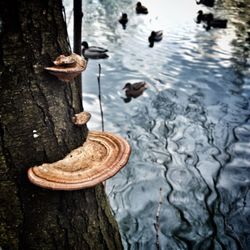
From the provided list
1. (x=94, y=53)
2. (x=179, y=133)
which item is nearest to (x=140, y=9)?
(x=94, y=53)

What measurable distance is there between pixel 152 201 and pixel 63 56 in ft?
13.1

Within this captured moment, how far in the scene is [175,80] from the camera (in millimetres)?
9086

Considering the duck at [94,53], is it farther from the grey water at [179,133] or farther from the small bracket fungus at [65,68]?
the small bracket fungus at [65,68]

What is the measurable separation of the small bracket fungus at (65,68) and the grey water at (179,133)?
1009 millimetres

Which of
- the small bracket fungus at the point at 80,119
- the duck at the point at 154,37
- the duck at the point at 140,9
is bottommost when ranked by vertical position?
the duck at the point at 154,37

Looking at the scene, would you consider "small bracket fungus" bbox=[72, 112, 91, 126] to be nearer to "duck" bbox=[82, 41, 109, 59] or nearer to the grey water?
the grey water

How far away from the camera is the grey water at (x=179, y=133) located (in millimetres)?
4465

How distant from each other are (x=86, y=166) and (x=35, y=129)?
0.97 ft

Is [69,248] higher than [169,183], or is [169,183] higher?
[69,248]

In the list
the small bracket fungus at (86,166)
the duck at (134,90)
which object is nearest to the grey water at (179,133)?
the duck at (134,90)

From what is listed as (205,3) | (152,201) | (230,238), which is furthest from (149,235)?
(205,3)

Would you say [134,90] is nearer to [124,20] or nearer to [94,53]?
[94,53]

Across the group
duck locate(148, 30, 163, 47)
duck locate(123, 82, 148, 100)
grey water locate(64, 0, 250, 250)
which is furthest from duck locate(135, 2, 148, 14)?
duck locate(123, 82, 148, 100)

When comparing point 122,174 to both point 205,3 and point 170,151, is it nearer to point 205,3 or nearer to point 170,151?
point 170,151
